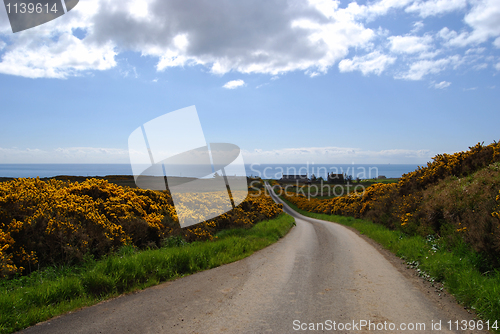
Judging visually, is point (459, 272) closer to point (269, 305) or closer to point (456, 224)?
point (456, 224)

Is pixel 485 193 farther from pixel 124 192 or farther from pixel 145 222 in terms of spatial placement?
pixel 124 192

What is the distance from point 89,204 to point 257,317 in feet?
20.1

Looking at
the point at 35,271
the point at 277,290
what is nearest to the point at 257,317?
the point at 277,290

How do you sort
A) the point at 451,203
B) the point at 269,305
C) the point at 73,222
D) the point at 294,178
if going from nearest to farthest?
1. the point at 269,305
2. the point at 73,222
3. the point at 451,203
4. the point at 294,178

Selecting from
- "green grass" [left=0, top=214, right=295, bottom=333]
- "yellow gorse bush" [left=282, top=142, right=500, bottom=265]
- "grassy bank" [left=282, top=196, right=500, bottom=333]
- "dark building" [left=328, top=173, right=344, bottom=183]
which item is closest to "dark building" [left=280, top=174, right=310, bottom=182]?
"dark building" [left=328, top=173, right=344, bottom=183]

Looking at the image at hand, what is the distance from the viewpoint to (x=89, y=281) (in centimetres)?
528

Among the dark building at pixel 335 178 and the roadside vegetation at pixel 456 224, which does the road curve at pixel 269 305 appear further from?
the dark building at pixel 335 178

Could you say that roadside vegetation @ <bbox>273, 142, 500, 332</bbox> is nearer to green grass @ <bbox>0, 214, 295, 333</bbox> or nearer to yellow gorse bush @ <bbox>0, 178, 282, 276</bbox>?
green grass @ <bbox>0, 214, 295, 333</bbox>

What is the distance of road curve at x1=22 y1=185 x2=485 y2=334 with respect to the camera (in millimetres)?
4020

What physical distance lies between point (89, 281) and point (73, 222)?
231 cm

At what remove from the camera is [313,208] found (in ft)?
155

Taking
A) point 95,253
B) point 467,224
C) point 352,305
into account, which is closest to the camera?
point 352,305

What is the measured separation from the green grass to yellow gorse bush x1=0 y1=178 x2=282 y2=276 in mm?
469

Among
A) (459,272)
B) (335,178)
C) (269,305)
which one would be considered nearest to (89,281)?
(269,305)
